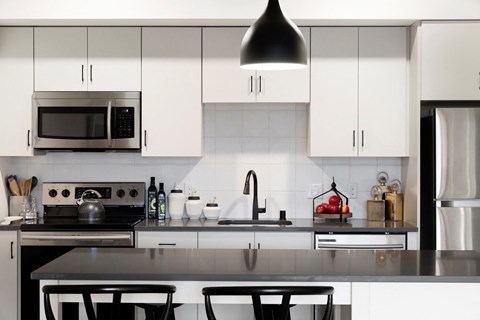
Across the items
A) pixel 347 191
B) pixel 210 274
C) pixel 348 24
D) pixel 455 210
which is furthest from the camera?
pixel 347 191

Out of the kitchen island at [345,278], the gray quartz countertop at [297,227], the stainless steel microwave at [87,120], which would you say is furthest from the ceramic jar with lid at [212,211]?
the kitchen island at [345,278]

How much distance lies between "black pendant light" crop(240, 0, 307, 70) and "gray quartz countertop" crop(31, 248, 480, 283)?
35.2 inches

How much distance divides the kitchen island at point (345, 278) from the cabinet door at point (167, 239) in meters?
1.59

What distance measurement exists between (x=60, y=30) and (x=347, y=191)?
2453mm

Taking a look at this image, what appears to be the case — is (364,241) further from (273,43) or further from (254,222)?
(273,43)

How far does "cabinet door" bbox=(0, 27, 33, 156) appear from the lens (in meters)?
4.89

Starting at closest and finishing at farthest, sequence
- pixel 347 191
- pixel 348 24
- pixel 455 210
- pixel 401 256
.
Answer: pixel 401 256, pixel 455 210, pixel 348 24, pixel 347 191

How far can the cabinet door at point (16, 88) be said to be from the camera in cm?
489

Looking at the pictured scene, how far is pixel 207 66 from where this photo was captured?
16.0 ft

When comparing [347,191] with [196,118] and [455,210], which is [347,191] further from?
[196,118]

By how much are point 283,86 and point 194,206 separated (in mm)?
1112

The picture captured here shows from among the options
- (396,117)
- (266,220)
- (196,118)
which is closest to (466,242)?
(396,117)

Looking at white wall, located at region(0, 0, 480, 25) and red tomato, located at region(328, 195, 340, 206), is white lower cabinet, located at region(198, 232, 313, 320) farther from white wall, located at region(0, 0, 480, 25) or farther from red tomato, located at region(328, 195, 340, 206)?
white wall, located at region(0, 0, 480, 25)

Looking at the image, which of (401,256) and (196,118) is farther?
(196,118)
